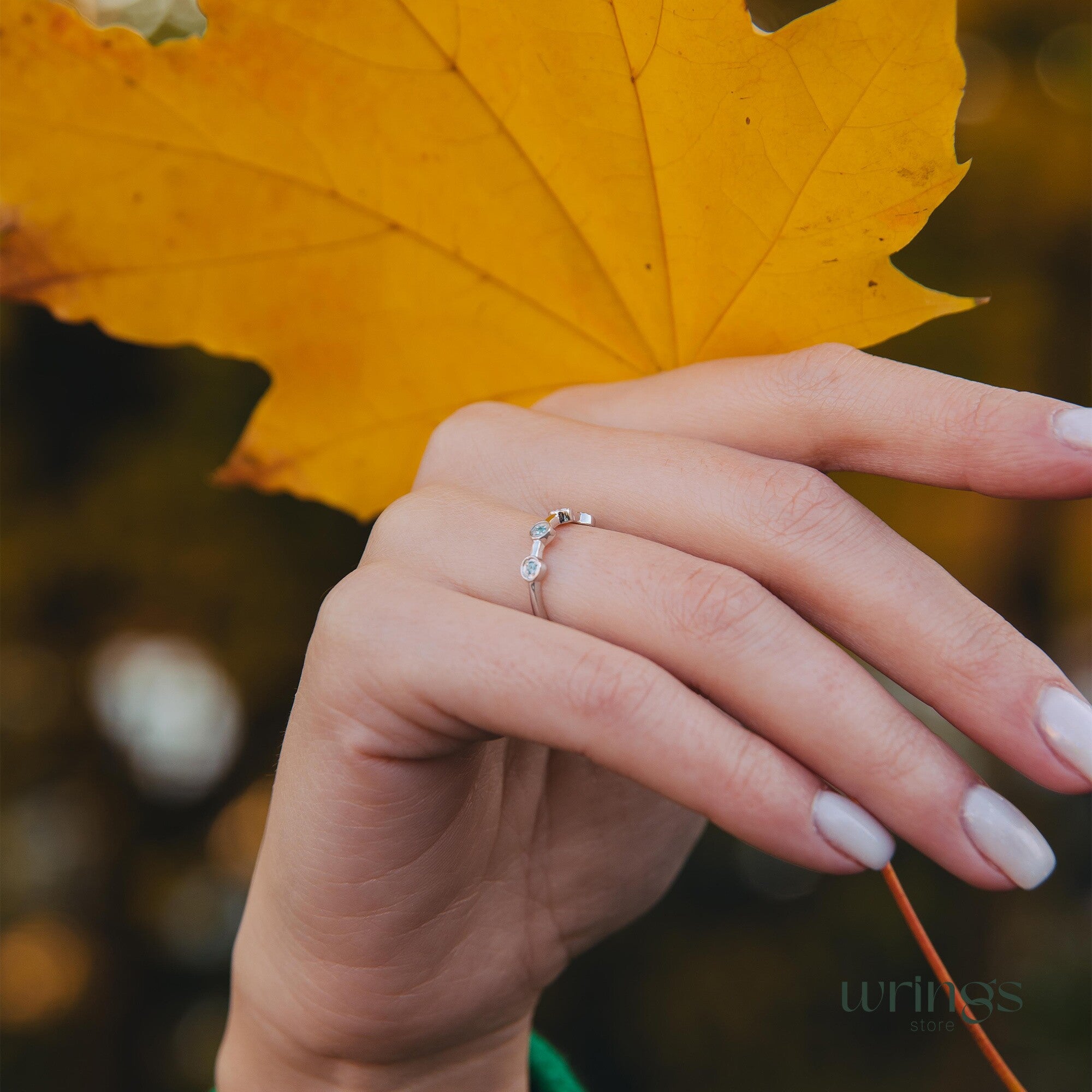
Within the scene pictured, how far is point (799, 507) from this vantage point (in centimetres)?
70

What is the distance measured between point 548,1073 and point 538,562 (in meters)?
1.06

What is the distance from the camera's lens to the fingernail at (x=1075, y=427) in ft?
2.07

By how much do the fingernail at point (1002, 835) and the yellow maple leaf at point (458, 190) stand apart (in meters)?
0.42

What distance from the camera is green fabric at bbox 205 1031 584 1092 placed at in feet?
4.31

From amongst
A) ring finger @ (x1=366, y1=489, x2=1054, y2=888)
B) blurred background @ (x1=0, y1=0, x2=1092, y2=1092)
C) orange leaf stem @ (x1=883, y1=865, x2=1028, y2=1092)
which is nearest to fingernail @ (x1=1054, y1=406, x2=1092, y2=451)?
ring finger @ (x1=366, y1=489, x2=1054, y2=888)

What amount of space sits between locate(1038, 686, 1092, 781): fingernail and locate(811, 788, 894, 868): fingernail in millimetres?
148

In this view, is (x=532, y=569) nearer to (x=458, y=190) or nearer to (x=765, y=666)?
(x=765, y=666)

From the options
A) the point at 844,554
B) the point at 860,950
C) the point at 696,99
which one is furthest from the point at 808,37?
the point at 860,950

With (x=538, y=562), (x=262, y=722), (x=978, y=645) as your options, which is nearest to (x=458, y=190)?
(x=538, y=562)

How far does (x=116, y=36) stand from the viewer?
79 cm

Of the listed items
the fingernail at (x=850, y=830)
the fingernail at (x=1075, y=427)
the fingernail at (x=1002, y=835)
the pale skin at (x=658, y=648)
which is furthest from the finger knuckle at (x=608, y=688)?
the fingernail at (x=1075, y=427)

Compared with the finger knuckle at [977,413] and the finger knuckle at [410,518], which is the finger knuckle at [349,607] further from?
the finger knuckle at [977,413]

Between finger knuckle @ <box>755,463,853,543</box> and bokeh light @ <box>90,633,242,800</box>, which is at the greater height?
finger knuckle @ <box>755,463,853,543</box>

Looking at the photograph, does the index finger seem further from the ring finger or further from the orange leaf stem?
the orange leaf stem
